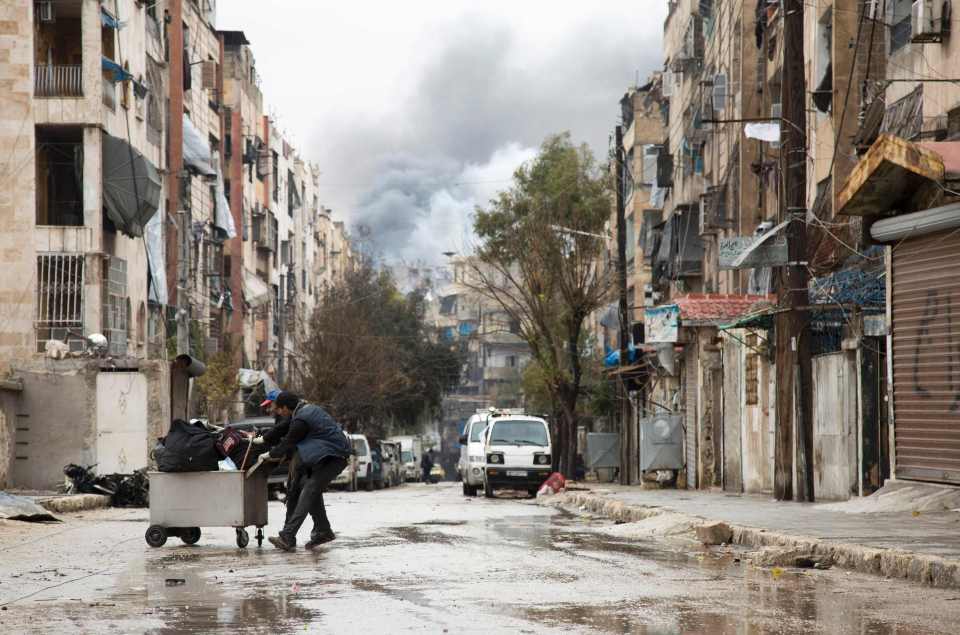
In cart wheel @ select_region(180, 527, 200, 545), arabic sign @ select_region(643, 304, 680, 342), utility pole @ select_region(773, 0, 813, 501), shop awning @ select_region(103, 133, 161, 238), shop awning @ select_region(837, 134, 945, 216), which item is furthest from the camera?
shop awning @ select_region(103, 133, 161, 238)

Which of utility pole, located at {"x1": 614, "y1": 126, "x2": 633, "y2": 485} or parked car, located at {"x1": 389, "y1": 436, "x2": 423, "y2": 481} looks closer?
utility pole, located at {"x1": 614, "y1": 126, "x2": 633, "y2": 485}

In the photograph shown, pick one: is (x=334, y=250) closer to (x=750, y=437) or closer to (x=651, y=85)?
(x=651, y=85)

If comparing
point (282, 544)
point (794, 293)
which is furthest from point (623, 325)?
point (282, 544)

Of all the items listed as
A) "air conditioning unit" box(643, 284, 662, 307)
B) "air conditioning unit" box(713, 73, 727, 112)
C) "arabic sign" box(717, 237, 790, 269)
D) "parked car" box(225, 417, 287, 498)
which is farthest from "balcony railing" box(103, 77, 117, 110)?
"air conditioning unit" box(643, 284, 662, 307)

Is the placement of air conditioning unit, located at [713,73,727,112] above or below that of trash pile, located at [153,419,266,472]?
above

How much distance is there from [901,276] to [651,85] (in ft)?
164

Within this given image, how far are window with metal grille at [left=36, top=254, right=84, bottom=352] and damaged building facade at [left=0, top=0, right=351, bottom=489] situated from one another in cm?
4

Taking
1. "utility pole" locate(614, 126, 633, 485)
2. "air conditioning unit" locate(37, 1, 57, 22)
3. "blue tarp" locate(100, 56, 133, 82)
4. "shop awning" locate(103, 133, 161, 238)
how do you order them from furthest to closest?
"utility pole" locate(614, 126, 633, 485)
"blue tarp" locate(100, 56, 133, 82)
"shop awning" locate(103, 133, 161, 238)
"air conditioning unit" locate(37, 1, 57, 22)

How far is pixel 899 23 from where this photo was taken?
23.7 meters

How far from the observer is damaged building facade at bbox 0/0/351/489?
35.0 m

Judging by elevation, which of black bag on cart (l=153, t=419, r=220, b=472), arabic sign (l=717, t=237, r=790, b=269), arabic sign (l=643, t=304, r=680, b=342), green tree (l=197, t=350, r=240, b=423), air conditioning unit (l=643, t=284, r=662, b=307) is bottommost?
black bag on cart (l=153, t=419, r=220, b=472)

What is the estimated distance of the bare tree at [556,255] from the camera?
177 ft

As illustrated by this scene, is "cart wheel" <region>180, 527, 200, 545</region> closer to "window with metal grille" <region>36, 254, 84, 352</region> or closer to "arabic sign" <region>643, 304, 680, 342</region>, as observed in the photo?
"arabic sign" <region>643, 304, 680, 342</region>

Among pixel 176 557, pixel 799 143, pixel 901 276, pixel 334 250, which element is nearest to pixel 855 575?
pixel 176 557
